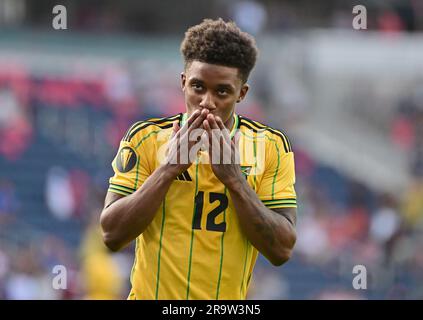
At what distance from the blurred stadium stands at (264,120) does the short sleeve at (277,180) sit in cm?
769

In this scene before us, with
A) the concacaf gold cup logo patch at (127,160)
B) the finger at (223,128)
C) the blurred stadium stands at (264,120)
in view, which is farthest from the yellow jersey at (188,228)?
the blurred stadium stands at (264,120)

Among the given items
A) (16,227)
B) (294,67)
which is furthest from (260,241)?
(294,67)

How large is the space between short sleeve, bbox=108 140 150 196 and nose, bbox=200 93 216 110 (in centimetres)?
38

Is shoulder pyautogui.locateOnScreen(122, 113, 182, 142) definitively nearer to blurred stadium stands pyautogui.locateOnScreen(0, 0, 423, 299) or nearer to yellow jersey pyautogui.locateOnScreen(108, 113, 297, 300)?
yellow jersey pyautogui.locateOnScreen(108, 113, 297, 300)

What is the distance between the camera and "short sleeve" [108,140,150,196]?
4625 millimetres

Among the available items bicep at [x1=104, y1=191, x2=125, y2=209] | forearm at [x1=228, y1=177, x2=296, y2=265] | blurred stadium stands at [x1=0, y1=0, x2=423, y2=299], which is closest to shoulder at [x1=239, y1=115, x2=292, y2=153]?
forearm at [x1=228, y1=177, x2=296, y2=265]

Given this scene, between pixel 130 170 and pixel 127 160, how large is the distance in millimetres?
52

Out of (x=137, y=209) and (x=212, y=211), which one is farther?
(x=212, y=211)

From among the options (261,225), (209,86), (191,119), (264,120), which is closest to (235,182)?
(261,225)

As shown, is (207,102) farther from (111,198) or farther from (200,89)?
(111,198)

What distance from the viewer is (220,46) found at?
4570 mm

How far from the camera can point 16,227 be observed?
1488cm
